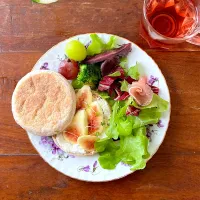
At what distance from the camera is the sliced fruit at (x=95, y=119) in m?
1.22

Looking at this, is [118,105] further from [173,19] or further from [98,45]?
[173,19]

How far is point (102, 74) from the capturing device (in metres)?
1.25

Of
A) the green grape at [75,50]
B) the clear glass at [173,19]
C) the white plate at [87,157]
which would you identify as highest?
the clear glass at [173,19]

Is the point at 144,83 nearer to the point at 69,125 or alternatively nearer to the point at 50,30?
the point at 69,125

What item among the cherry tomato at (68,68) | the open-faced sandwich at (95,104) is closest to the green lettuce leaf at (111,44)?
the open-faced sandwich at (95,104)

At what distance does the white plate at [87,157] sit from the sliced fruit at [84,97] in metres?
0.12

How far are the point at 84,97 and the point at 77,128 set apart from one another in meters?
0.10

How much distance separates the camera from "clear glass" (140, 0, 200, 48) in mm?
1239

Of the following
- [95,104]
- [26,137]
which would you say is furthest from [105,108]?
[26,137]

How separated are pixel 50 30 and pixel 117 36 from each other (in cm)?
25

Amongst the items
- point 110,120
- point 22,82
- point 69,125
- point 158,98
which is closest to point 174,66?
point 158,98

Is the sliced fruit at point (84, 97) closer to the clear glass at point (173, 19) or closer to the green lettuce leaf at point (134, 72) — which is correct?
the green lettuce leaf at point (134, 72)

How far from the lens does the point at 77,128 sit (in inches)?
48.1

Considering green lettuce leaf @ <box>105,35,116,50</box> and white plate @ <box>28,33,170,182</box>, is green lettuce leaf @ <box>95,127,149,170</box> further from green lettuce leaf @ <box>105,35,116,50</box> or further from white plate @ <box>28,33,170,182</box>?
green lettuce leaf @ <box>105,35,116,50</box>
